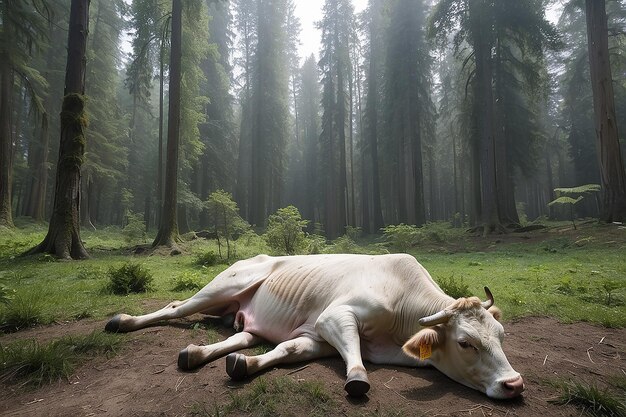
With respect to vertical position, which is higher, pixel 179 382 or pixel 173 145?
pixel 173 145

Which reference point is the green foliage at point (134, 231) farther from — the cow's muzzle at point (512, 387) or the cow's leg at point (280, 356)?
the cow's muzzle at point (512, 387)

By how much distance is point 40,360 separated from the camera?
8.27 feet

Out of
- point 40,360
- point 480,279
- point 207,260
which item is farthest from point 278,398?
point 207,260

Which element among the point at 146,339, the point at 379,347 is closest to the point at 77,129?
the point at 146,339

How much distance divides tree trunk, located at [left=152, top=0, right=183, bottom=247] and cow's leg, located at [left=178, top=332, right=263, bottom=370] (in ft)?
28.2

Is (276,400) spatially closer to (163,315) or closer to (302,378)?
(302,378)

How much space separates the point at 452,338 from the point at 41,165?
22198mm

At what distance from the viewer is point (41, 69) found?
17906mm

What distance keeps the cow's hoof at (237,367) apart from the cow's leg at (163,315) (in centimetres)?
148

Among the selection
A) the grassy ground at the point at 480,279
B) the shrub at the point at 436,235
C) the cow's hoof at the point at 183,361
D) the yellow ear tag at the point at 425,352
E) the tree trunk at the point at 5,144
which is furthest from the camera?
the shrub at the point at 436,235

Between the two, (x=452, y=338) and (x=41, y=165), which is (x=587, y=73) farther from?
(x=41, y=165)

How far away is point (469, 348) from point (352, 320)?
0.89 m

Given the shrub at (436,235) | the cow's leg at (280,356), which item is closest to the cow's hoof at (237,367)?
the cow's leg at (280,356)

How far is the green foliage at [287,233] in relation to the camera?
9938mm
